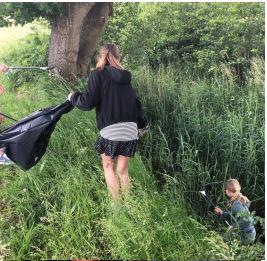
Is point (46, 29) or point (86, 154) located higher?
point (46, 29)

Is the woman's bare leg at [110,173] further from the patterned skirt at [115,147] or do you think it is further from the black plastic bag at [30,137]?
the black plastic bag at [30,137]

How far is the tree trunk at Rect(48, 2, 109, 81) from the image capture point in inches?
281

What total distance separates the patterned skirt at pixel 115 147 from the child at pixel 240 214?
3.26 feet

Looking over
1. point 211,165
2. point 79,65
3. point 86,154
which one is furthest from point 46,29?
point 211,165

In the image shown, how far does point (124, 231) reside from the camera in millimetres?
3424

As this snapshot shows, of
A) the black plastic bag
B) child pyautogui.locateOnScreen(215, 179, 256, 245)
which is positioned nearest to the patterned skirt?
the black plastic bag

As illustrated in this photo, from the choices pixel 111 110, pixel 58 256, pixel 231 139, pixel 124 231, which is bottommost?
pixel 58 256

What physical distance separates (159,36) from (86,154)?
207 inches

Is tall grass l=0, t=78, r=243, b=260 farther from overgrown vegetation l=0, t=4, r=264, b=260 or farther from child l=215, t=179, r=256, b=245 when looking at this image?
child l=215, t=179, r=256, b=245

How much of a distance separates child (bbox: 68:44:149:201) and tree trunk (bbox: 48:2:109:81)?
2.87 m

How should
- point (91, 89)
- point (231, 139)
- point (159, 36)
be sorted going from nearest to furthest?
point (91, 89) → point (231, 139) → point (159, 36)

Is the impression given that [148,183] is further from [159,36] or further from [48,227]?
[159,36]

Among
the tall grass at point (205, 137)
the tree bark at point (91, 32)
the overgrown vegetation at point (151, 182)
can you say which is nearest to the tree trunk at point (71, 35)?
the tree bark at point (91, 32)

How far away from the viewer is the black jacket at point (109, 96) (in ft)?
13.2
